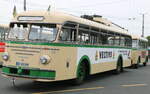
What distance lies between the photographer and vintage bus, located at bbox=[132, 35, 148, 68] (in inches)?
985

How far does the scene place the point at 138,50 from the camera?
2656 centimetres

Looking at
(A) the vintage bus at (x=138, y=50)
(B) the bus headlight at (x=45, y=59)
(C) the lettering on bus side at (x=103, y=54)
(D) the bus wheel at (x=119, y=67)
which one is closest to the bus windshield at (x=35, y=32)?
(B) the bus headlight at (x=45, y=59)

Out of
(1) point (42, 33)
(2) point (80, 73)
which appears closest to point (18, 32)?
(1) point (42, 33)

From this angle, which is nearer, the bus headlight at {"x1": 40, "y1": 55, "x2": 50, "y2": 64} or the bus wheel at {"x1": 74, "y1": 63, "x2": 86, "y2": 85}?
the bus headlight at {"x1": 40, "y1": 55, "x2": 50, "y2": 64}

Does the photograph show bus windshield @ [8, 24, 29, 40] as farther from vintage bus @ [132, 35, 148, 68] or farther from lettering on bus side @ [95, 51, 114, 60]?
vintage bus @ [132, 35, 148, 68]

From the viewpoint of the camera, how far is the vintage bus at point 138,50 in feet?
82.1

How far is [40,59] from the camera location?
10.6m

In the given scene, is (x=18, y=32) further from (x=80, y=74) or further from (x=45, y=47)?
(x=80, y=74)

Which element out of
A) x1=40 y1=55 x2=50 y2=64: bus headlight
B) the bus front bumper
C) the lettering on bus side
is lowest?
the bus front bumper

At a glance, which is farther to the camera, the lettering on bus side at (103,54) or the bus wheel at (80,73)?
the lettering on bus side at (103,54)

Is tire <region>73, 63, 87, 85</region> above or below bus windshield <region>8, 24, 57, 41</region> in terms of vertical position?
below

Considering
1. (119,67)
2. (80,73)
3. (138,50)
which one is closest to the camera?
(80,73)

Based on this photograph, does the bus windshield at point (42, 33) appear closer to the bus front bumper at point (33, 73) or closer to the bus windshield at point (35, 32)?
the bus windshield at point (35, 32)

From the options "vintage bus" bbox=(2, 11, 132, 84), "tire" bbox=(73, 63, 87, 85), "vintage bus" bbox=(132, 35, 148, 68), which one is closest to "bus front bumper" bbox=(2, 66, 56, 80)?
"vintage bus" bbox=(2, 11, 132, 84)
